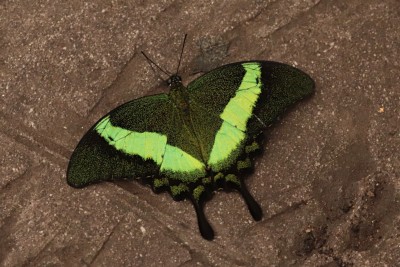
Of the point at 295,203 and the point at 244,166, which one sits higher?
the point at 244,166

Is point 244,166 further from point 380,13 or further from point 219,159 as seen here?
point 380,13

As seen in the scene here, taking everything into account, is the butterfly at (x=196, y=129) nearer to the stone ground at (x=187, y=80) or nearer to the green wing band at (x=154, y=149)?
the green wing band at (x=154, y=149)

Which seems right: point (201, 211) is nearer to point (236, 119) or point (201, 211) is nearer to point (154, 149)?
point (154, 149)

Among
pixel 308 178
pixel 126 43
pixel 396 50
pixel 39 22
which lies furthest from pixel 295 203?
pixel 39 22

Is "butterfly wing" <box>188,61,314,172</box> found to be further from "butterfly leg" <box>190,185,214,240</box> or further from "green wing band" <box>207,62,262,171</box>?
"butterfly leg" <box>190,185,214,240</box>

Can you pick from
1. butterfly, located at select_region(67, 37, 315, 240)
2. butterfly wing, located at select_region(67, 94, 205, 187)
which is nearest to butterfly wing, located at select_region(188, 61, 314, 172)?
butterfly, located at select_region(67, 37, 315, 240)
